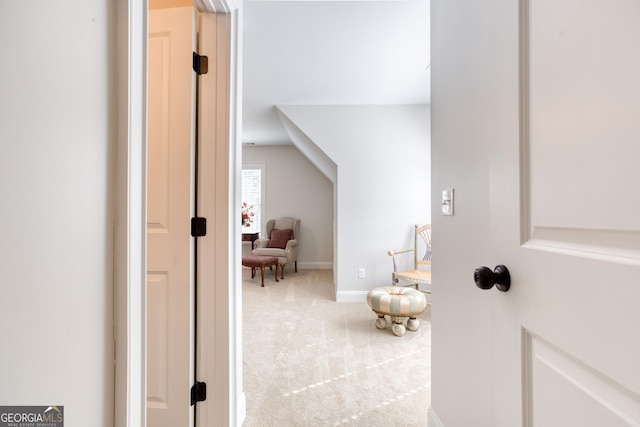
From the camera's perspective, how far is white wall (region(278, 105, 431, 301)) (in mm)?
3977

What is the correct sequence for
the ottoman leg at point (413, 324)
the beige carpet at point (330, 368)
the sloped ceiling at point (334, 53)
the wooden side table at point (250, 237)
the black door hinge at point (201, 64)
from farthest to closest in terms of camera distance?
the wooden side table at point (250, 237), the ottoman leg at point (413, 324), the sloped ceiling at point (334, 53), the beige carpet at point (330, 368), the black door hinge at point (201, 64)

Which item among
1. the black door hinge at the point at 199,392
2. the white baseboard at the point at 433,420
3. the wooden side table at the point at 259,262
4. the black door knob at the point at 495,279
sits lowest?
the white baseboard at the point at 433,420

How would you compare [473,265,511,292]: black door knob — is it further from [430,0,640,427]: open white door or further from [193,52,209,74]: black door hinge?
[193,52,209,74]: black door hinge

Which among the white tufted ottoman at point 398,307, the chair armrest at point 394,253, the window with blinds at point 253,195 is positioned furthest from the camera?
the window with blinds at point 253,195

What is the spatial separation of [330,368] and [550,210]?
1.99m

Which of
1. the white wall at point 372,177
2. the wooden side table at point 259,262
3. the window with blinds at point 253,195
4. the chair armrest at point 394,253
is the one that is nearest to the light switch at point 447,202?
the chair armrest at point 394,253

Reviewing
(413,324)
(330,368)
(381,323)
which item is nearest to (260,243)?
(381,323)

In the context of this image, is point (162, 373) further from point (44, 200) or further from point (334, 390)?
point (44, 200)

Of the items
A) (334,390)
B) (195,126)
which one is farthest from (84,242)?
(334,390)

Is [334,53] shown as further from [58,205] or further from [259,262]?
[259,262]

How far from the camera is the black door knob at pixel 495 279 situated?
2.48ft

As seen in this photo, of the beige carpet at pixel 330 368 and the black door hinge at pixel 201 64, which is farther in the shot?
the beige carpet at pixel 330 368

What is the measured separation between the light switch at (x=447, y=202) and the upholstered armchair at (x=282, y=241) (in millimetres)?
4171

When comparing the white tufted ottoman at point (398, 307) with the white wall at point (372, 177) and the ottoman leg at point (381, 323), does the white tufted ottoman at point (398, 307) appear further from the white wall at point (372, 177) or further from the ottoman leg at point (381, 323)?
the white wall at point (372, 177)
